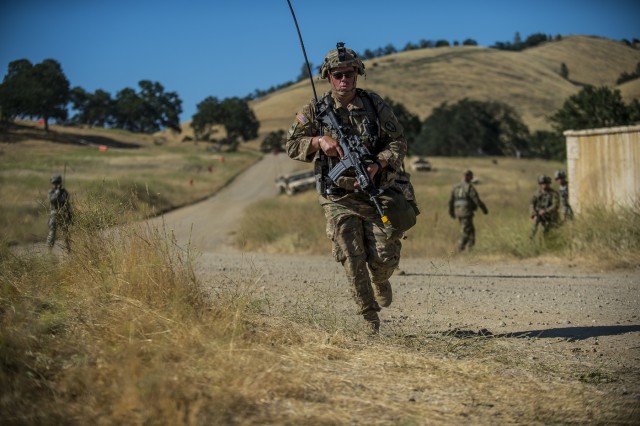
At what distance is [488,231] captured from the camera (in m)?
14.8

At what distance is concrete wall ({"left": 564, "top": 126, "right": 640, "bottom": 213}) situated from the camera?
13398mm

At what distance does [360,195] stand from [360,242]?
35 centimetres

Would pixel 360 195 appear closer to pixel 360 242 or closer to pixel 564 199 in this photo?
pixel 360 242

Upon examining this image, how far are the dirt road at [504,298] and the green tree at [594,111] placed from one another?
767 inches

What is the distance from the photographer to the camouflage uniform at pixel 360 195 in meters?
5.84

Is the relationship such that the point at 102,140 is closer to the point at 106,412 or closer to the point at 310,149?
the point at 310,149

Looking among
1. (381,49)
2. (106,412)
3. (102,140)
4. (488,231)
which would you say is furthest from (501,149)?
(381,49)

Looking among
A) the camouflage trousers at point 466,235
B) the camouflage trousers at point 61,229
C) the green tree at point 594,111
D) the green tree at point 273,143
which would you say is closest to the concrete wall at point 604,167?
the camouflage trousers at point 466,235

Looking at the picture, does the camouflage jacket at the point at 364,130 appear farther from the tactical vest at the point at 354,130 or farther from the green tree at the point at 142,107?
the green tree at the point at 142,107

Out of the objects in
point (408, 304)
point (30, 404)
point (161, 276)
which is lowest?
point (408, 304)

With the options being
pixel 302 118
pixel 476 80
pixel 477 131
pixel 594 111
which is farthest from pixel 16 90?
pixel 476 80

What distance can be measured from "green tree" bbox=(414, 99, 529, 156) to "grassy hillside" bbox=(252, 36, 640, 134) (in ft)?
10.5

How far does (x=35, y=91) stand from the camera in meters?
11.6

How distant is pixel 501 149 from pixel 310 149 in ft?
229
